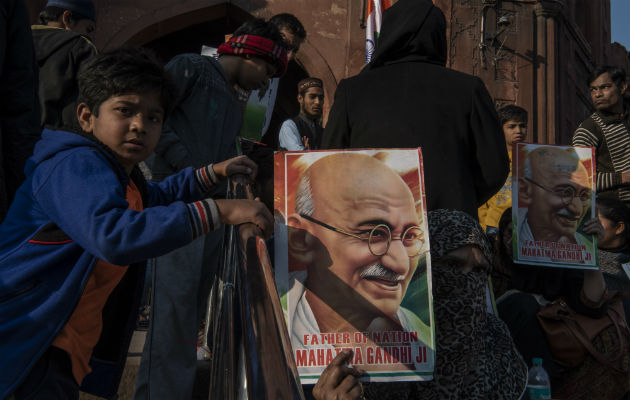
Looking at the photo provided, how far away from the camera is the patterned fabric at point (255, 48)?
10.6 ft

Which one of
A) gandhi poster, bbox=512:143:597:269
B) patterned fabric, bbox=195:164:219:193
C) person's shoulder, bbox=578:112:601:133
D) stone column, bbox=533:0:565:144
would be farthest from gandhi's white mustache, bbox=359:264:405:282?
stone column, bbox=533:0:565:144

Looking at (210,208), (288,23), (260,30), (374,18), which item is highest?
(374,18)

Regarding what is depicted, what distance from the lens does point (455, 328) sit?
7.47ft

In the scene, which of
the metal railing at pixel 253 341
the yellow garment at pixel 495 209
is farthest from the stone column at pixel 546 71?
the metal railing at pixel 253 341

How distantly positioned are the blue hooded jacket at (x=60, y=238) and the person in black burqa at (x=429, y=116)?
3.79ft

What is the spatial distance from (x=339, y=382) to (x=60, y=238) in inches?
34.4

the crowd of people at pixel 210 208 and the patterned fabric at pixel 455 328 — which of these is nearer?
the crowd of people at pixel 210 208

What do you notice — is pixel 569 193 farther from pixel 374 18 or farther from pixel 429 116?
pixel 374 18

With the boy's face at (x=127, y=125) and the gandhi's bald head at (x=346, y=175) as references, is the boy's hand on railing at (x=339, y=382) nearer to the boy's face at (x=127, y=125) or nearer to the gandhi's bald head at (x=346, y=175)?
the gandhi's bald head at (x=346, y=175)

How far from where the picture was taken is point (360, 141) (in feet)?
9.16

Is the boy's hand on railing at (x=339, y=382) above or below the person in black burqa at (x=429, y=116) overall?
below

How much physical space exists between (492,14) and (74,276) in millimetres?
8636

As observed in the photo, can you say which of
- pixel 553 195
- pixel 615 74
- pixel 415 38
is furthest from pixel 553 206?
pixel 615 74

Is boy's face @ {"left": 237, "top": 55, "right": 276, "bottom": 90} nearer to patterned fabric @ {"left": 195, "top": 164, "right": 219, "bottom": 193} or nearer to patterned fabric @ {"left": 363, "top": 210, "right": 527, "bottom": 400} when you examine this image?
patterned fabric @ {"left": 195, "top": 164, "right": 219, "bottom": 193}
